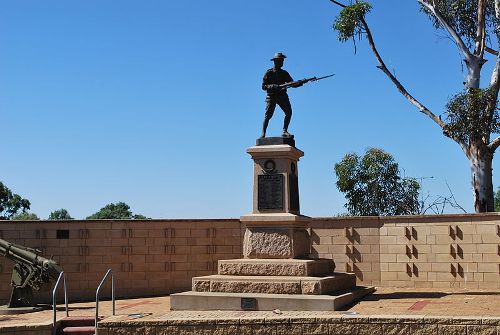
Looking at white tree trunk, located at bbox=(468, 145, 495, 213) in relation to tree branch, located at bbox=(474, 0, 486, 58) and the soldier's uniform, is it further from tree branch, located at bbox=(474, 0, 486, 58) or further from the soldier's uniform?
the soldier's uniform

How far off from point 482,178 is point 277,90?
8.95 meters

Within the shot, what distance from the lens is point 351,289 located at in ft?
39.7

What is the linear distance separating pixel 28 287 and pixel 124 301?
6.76ft

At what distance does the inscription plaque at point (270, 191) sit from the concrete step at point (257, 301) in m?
2.05

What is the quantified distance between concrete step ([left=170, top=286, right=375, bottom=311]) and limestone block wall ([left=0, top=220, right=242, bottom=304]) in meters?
4.29

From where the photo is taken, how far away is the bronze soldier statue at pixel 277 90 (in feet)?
41.5

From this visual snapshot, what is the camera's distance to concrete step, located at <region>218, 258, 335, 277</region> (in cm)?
1106

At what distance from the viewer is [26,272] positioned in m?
13.1

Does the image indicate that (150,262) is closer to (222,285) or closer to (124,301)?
(124,301)

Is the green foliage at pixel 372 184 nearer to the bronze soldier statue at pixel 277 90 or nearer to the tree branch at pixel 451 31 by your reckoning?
the tree branch at pixel 451 31

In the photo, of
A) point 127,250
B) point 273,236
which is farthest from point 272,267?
point 127,250

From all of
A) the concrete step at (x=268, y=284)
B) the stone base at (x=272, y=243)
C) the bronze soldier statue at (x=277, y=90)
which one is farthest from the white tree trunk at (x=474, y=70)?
the concrete step at (x=268, y=284)

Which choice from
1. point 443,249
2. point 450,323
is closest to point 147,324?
point 450,323

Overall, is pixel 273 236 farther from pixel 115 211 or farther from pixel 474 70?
pixel 115 211
